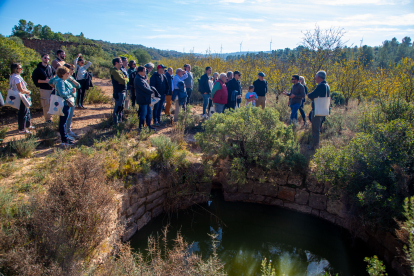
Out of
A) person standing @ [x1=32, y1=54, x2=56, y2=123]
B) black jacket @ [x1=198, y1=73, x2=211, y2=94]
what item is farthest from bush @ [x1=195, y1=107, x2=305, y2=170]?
person standing @ [x1=32, y1=54, x2=56, y2=123]

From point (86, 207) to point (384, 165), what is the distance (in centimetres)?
444

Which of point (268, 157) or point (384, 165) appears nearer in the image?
point (384, 165)

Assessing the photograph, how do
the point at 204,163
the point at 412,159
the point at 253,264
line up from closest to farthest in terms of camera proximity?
the point at 412,159, the point at 253,264, the point at 204,163

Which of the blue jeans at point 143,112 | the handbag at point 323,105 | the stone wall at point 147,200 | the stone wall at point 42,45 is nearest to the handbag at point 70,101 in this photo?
the blue jeans at point 143,112

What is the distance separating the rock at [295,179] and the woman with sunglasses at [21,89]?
6.18 m

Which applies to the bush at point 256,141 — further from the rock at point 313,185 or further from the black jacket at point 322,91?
the black jacket at point 322,91

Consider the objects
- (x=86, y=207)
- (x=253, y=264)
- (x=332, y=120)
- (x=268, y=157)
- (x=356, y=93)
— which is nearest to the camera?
(x=86, y=207)

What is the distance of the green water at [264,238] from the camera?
159 inches

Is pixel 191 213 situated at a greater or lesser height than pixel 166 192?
lesser

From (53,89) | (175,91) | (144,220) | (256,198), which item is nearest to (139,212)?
(144,220)

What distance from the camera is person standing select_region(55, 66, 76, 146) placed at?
16.3 ft

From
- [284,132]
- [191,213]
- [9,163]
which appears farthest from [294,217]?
[9,163]

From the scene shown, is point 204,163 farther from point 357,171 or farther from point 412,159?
point 412,159

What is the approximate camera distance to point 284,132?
5.16 metres
